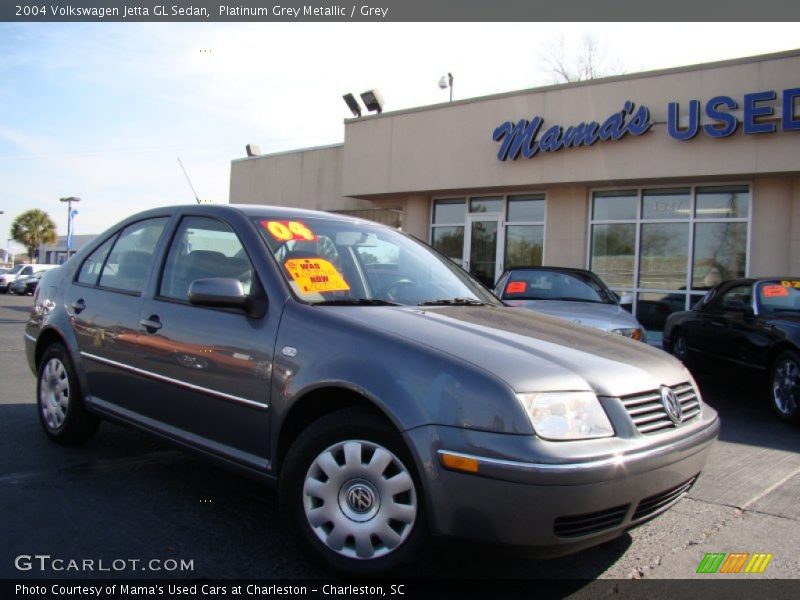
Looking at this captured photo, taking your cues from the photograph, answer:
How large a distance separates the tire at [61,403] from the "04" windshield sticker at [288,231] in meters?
1.81

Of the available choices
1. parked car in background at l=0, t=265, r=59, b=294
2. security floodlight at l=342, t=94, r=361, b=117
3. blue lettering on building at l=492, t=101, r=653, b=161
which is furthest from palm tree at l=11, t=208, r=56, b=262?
blue lettering on building at l=492, t=101, r=653, b=161

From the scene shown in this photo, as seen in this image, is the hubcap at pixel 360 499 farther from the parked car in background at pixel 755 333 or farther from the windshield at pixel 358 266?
the parked car in background at pixel 755 333

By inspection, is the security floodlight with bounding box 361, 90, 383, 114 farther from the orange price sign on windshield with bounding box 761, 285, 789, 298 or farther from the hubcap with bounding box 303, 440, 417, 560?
the hubcap with bounding box 303, 440, 417, 560

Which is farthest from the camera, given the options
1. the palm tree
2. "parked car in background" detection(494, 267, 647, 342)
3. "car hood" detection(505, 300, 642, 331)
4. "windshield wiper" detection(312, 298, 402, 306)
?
the palm tree

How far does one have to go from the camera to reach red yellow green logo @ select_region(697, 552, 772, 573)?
302 cm

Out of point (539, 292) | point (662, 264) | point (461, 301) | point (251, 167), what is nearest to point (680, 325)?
point (539, 292)

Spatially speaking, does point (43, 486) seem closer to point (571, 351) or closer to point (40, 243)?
point (571, 351)

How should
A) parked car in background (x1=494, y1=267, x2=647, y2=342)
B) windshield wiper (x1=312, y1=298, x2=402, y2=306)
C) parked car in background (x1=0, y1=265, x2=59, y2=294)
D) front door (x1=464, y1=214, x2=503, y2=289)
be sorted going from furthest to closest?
1. parked car in background (x1=0, y1=265, x2=59, y2=294)
2. front door (x1=464, y1=214, x2=503, y2=289)
3. parked car in background (x1=494, y1=267, x2=647, y2=342)
4. windshield wiper (x1=312, y1=298, x2=402, y2=306)

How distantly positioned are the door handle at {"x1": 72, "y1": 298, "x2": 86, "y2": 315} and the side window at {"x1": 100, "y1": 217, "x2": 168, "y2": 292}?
0.17 metres

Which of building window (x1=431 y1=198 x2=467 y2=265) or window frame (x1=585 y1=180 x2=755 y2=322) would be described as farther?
building window (x1=431 y1=198 x2=467 y2=265)

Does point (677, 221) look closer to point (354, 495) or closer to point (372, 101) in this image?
point (372, 101)

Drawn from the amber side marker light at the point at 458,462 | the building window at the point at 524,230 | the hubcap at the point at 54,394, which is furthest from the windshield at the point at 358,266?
the building window at the point at 524,230

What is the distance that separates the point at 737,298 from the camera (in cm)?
763

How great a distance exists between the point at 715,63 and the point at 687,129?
117 cm
